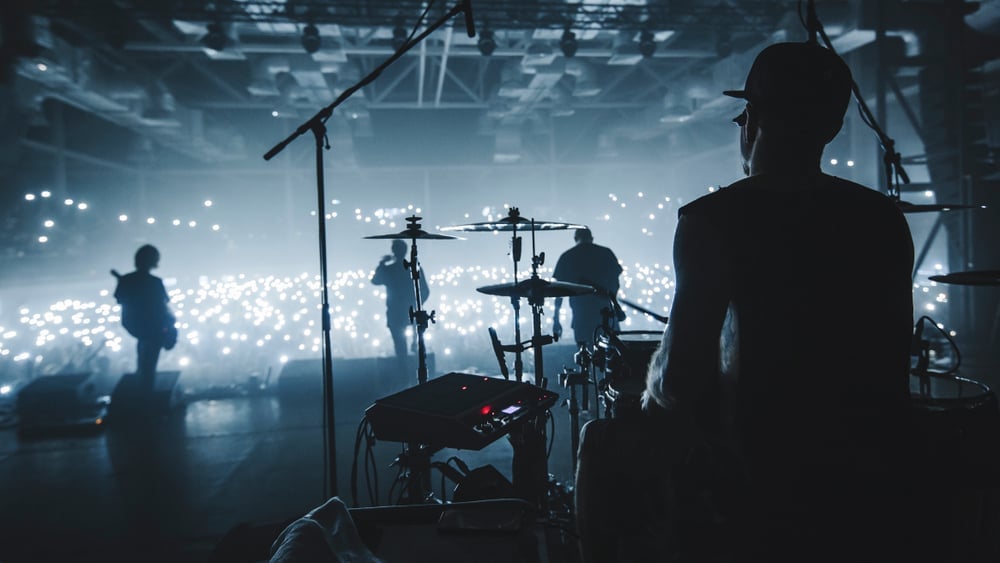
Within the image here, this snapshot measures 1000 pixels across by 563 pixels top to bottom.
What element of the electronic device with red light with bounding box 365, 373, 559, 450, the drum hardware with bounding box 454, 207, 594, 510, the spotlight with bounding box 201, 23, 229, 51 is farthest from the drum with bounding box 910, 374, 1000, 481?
the spotlight with bounding box 201, 23, 229, 51

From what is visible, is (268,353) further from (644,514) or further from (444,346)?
(644,514)

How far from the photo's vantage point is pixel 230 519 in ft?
12.2

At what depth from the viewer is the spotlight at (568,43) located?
7.43 meters

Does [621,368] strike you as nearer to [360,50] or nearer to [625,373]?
[625,373]

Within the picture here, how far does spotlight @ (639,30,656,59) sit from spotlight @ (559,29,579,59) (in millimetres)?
1006

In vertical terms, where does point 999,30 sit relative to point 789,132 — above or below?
above

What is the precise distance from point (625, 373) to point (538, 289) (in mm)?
843

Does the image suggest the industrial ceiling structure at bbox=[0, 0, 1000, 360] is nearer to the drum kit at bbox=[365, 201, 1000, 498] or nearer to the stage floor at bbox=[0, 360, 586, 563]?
the drum kit at bbox=[365, 201, 1000, 498]

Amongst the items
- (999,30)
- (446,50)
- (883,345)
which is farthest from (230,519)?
(999,30)

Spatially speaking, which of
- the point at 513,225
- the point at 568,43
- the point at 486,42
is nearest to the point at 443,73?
the point at 486,42

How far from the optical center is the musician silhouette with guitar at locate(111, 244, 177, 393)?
6.23 m

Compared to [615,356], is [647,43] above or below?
above

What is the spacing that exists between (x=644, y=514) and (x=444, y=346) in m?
8.31

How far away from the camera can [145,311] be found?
630 cm
